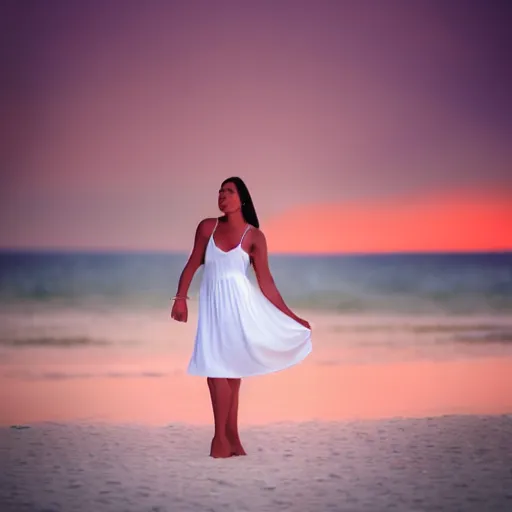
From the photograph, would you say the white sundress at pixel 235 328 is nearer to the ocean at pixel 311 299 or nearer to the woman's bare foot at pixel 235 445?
the woman's bare foot at pixel 235 445

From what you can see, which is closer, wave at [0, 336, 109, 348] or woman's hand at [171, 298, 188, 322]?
woman's hand at [171, 298, 188, 322]

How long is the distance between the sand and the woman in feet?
0.95

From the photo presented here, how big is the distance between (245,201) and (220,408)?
88 cm

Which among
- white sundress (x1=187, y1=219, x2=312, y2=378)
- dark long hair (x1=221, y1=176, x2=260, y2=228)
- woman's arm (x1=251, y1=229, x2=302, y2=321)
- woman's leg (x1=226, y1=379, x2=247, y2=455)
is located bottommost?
woman's leg (x1=226, y1=379, x2=247, y2=455)

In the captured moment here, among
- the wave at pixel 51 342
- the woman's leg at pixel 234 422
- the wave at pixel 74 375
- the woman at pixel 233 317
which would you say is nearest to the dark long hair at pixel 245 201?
the woman at pixel 233 317

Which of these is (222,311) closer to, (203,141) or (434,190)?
(203,141)

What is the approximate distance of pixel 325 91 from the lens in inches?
264

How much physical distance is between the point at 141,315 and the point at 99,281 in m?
0.52

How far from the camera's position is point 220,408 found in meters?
4.15

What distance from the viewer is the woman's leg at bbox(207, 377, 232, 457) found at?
4152mm

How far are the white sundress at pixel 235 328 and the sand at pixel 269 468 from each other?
0.41 meters

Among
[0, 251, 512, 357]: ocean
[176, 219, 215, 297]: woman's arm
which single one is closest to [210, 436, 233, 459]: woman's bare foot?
[176, 219, 215, 297]: woman's arm

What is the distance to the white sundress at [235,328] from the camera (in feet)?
13.6

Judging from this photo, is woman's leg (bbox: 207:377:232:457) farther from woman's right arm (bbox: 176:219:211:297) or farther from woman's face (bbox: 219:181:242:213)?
woman's face (bbox: 219:181:242:213)
